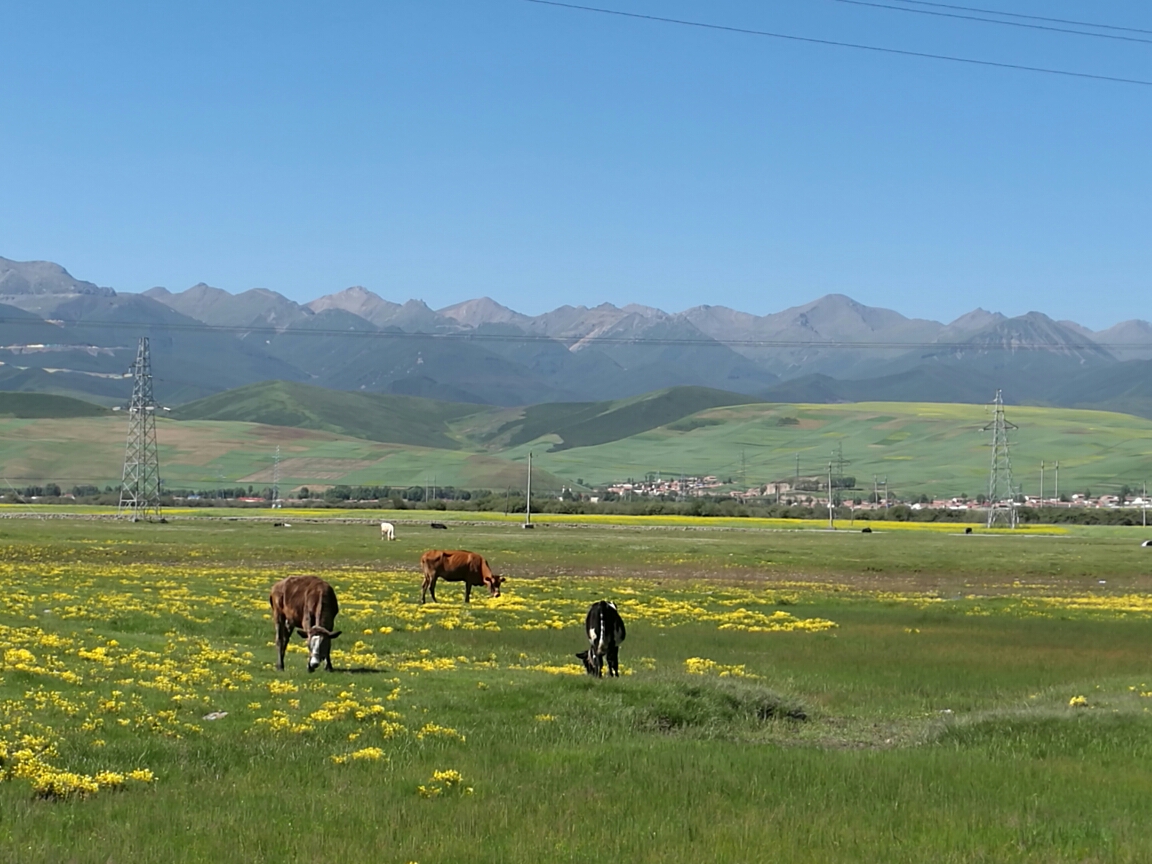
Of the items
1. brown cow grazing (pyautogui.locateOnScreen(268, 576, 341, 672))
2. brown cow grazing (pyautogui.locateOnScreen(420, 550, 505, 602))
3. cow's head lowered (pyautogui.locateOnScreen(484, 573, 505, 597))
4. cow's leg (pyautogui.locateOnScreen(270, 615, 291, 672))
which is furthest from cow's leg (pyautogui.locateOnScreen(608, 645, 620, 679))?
cow's head lowered (pyautogui.locateOnScreen(484, 573, 505, 597))

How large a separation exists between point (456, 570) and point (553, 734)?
77.7 feet

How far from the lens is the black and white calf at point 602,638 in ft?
82.7

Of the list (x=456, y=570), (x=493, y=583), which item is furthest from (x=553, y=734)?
(x=493, y=583)

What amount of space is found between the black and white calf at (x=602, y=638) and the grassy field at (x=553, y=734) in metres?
0.66

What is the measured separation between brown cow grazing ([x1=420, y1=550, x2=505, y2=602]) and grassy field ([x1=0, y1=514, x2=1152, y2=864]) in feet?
3.96

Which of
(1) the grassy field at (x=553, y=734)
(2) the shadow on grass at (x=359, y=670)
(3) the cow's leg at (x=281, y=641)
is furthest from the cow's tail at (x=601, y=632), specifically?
(3) the cow's leg at (x=281, y=641)

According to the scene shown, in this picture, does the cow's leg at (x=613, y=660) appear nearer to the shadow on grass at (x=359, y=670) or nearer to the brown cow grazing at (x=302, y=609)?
the shadow on grass at (x=359, y=670)

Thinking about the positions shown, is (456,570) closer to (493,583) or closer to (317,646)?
(493,583)

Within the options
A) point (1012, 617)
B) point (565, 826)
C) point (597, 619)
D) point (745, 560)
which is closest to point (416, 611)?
point (597, 619)

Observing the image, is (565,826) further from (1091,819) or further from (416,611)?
(416,611)

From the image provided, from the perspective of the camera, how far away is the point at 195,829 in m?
13.0

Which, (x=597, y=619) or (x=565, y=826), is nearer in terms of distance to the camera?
(x=565, y=826)

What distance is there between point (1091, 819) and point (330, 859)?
28.0 ft

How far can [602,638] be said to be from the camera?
82.6ft
